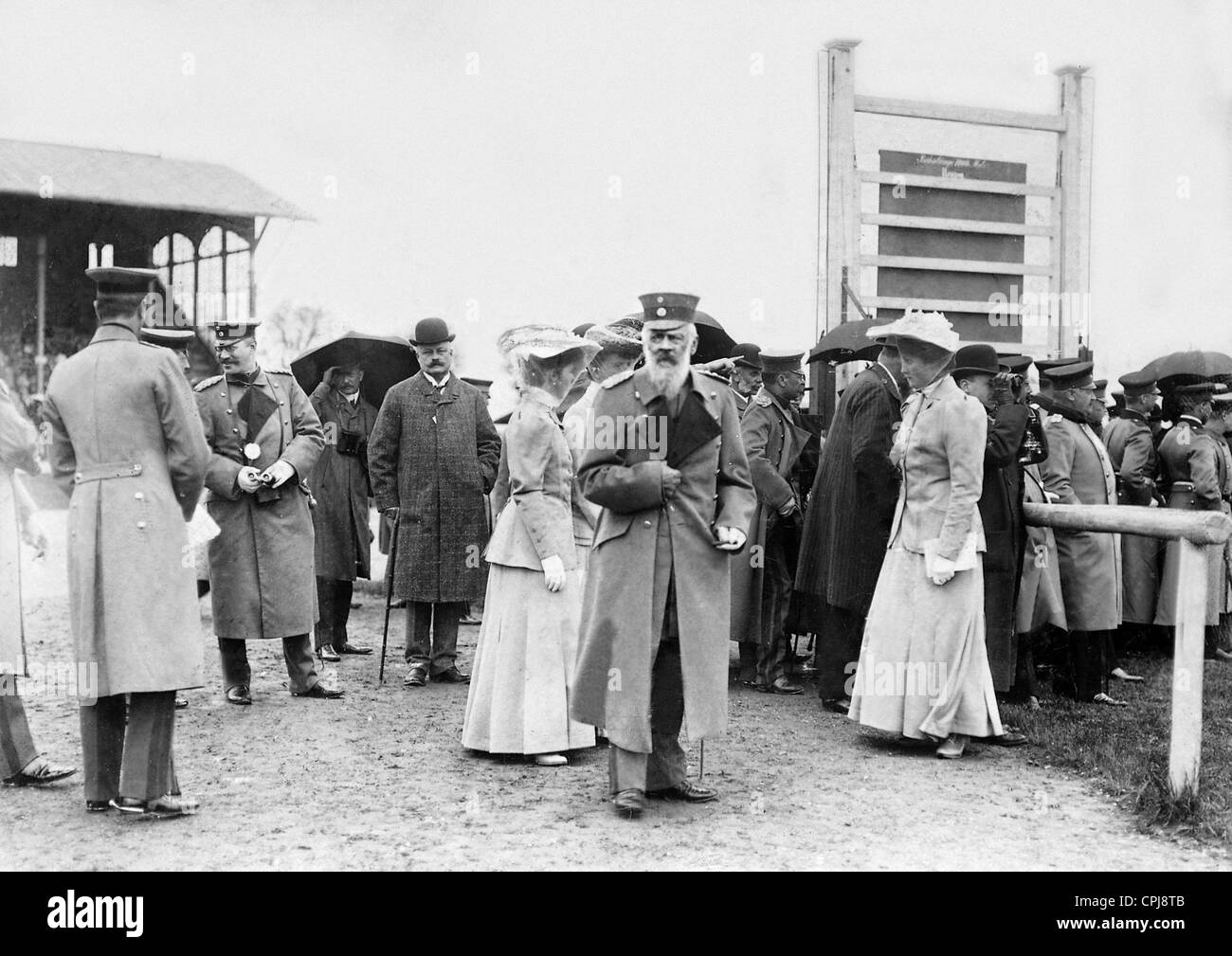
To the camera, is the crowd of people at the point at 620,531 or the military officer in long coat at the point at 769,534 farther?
the military officer in long coat at the point at 769,534

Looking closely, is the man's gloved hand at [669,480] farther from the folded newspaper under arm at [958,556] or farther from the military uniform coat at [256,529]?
the military uniform coat at [256,529]

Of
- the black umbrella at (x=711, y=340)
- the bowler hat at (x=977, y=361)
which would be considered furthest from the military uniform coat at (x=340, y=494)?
the bowler hat at (x=977, y=361)

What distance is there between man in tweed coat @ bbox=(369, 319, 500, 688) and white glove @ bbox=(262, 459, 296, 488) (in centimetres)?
94

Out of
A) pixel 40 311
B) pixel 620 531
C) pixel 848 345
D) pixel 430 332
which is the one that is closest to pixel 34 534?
pixel 620 531

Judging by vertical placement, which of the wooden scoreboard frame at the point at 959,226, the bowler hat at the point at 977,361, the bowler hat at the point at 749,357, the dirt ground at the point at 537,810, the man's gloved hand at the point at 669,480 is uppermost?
the wooden scoreboard frame at the point at 959,226

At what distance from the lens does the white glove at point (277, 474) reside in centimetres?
682

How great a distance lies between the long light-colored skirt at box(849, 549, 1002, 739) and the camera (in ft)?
19.6

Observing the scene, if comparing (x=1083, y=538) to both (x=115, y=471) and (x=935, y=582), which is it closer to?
(x=935, y=582)

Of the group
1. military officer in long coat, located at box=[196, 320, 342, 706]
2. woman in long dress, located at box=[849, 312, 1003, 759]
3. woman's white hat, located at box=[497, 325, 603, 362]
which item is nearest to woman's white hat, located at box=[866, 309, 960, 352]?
woman in long dress, located at box=[849, 312, 1003, 759]

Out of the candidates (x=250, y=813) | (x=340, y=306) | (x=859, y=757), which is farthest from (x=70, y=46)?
(x=859, y=757)

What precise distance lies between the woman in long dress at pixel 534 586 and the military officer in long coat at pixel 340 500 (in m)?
2.83

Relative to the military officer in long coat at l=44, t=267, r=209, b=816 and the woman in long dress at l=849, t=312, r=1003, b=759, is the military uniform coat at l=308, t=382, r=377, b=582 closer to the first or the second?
the military officer in long coat at l=44, t=267, r=209, b=816

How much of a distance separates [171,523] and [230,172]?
41.6ft

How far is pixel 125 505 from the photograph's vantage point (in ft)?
15.5
